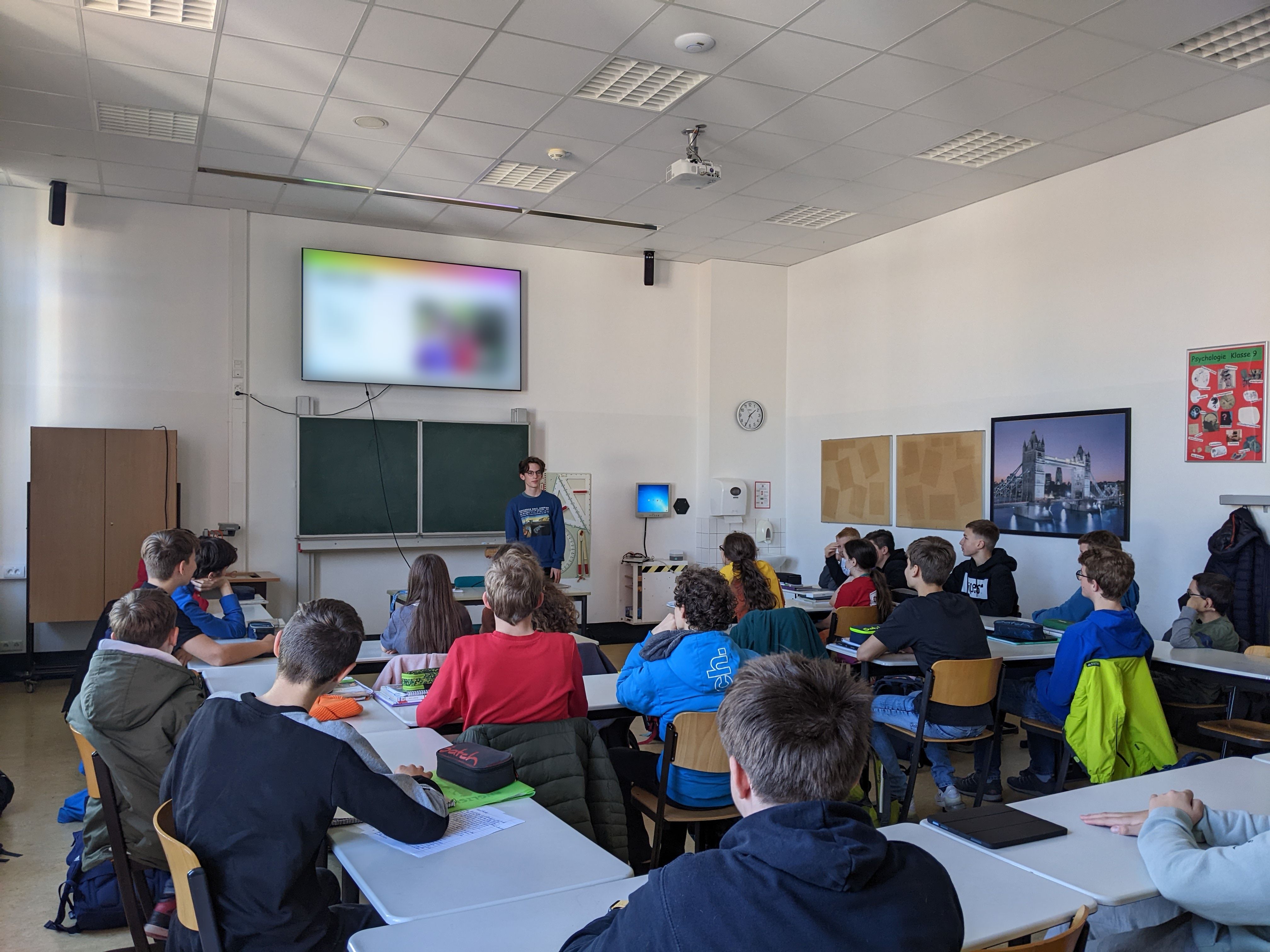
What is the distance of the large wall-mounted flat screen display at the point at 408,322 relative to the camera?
7348 mm

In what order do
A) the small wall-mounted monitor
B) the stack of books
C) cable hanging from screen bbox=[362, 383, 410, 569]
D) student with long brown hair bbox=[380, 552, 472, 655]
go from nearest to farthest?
the stack of books
student with long brown hair bbox=[380, 552, 472, 655]
cable hanging from screen bbox=[362, 383, 410, 569]
the small wall-mounted monitor

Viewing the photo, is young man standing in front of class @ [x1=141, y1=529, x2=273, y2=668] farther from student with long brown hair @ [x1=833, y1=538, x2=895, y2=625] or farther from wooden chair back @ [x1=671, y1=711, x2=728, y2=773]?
student with long brown hair @ [x1=833, y1=538, x2=895, y2=625]

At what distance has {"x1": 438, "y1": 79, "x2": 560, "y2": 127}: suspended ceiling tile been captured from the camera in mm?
5008

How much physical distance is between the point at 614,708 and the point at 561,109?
11.9 feet

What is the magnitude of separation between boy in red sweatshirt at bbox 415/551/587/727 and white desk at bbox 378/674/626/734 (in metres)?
0.13

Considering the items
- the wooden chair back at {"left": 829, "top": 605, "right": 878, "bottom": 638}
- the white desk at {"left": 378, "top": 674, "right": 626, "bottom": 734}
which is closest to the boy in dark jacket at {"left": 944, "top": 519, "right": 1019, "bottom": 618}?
the wooden chair back at {"left": 829, "top": 605, "right": 878, "bottom": 638}

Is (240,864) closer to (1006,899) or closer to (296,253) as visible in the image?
(1006,899)

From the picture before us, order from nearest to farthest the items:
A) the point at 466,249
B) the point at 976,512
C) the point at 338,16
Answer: the point at 338,16, the point at 976,512, the point at 466,249

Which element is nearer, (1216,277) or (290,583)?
(1216,277)

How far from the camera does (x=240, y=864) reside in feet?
5.74

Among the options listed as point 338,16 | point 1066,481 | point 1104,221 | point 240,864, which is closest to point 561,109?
point 338,16

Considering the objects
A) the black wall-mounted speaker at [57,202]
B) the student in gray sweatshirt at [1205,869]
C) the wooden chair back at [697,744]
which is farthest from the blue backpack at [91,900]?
the black wall-mounted speaker at [57,202]

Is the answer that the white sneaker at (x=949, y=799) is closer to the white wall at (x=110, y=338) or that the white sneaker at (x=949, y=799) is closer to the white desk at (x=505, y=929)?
the white desk at (x=505, y=929)

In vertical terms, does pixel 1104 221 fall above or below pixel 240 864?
above
